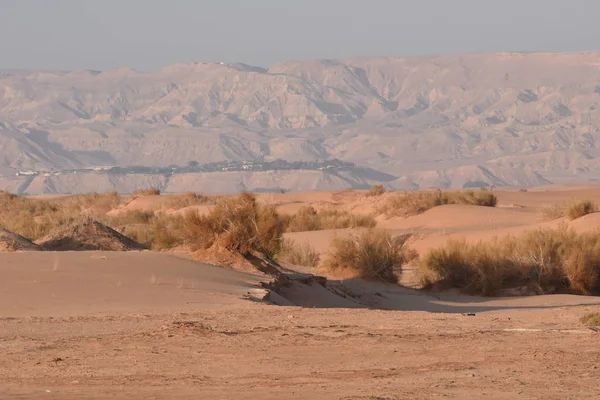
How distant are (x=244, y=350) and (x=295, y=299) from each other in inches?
275

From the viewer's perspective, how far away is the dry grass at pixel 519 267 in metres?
23.0

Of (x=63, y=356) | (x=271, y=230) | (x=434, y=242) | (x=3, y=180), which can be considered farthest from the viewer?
(x=3, y=180)

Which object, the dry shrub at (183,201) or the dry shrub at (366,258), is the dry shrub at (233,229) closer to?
the dry shrub at (366,258)

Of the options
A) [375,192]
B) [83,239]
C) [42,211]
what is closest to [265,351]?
[83,239]

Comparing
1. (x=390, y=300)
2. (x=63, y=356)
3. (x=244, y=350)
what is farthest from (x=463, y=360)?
(x=390, y=300)

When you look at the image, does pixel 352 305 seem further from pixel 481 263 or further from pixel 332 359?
pixel 332 359

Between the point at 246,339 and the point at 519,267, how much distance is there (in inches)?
456

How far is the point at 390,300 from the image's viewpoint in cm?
2095

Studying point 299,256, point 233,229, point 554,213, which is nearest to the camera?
point 233,229

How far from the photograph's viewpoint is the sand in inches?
404

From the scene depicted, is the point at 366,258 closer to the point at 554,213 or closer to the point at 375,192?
the point at 554,213

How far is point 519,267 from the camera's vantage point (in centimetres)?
2330

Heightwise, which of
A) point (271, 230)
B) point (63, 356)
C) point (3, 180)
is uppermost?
point (3, 180)

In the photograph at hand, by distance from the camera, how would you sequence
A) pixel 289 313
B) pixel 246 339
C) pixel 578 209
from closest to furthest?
pixel 246 339 → pixel 289 313 → pixel 578 209
